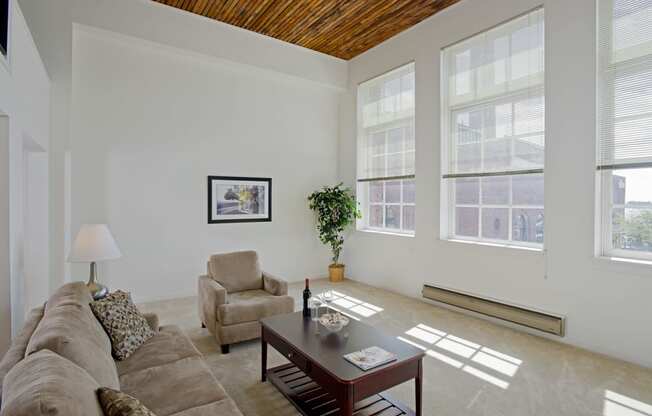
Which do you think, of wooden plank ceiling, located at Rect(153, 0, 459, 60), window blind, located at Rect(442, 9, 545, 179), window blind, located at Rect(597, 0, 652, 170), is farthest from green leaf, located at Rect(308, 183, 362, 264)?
window blind, located at Rect(597, 0, 652, 170)

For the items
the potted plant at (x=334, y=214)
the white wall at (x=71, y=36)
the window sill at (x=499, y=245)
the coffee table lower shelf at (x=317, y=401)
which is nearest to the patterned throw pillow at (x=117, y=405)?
the coffee table lower shelf at (x=317, y=401)

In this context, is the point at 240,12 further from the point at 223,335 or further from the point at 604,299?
the point at 604,299

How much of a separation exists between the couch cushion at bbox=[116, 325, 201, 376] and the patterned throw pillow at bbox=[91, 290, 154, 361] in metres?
0.05

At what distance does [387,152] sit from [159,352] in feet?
14.4

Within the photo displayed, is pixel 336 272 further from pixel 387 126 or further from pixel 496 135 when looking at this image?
pixel 496 135

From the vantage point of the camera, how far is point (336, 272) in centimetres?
613

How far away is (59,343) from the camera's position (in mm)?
1455

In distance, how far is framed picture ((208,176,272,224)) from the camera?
5270 millimetres

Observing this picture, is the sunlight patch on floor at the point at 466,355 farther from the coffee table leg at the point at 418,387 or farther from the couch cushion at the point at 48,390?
the couch cushion at the point at 48,390

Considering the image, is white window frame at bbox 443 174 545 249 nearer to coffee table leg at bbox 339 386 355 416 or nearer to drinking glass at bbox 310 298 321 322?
drinking glass at bbox 310 298 321 322

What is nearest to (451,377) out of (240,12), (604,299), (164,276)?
(604,299)

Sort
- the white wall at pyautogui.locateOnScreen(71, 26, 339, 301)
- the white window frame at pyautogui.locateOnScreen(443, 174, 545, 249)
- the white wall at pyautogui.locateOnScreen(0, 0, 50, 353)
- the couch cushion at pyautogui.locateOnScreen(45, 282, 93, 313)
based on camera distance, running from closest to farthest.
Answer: the couch cushion at pyautogui.locateOnScreen(45, 282, 93, 313) → the white wall at pyautogui.locateOnScreen(0, 0, 50, 353) → the white window frame at pyautogui.locateOnScreen(443, 174, 545, 249) → the white wall at pyautogui.locateOnScreen(71, 26, 339, 301)

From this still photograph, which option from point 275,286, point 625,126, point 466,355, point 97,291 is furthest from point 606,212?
point 97,291

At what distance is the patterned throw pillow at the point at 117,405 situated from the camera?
3.93 feet
